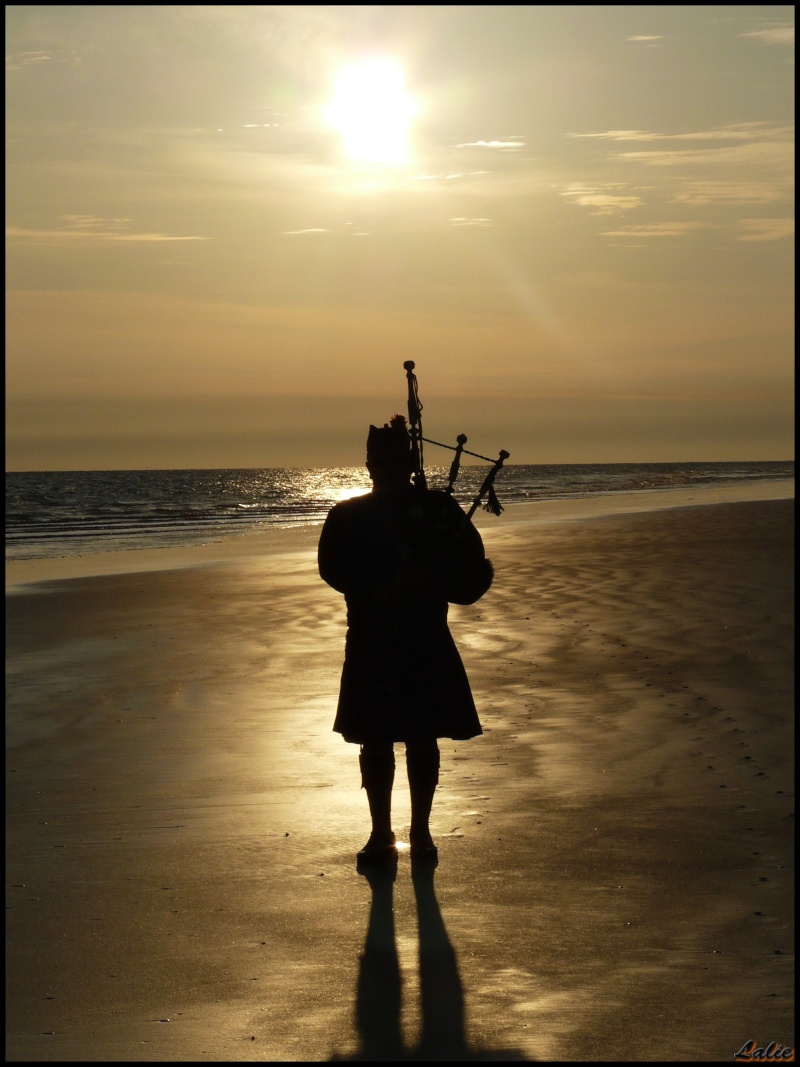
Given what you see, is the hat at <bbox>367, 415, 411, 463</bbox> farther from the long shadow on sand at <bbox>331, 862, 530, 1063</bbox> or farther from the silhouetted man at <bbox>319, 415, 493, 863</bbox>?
the long shadow on sand at <bbox>331, 862, 530, 1063</bbox>

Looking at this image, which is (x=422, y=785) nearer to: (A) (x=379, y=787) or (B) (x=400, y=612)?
(A) (x=379, y=787)

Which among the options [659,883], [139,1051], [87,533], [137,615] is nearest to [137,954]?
[139,1051]

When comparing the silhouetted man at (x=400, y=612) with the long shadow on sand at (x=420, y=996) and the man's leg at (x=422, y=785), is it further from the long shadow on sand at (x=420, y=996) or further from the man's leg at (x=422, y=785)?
the long shadow on sand at (x=420, y=996)

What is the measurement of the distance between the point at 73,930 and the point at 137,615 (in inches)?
356

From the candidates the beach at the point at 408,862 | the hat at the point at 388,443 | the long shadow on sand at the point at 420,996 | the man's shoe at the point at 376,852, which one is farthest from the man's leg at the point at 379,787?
Result: the hat at the point at 388,443

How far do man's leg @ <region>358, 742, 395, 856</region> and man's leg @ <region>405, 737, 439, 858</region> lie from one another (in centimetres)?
9

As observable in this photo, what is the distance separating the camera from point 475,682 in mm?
8703

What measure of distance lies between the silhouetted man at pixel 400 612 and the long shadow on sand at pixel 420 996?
540mm

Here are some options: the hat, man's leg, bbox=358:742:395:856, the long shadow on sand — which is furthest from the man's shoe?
the hat

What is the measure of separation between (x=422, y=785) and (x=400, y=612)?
0.71 meters

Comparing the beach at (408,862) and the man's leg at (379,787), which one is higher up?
the man's leg at (379,787)

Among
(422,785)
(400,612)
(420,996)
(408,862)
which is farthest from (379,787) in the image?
(420,996)

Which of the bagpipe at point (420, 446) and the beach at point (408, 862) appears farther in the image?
the bagpipe at point (420, 446)

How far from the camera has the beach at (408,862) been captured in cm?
350
